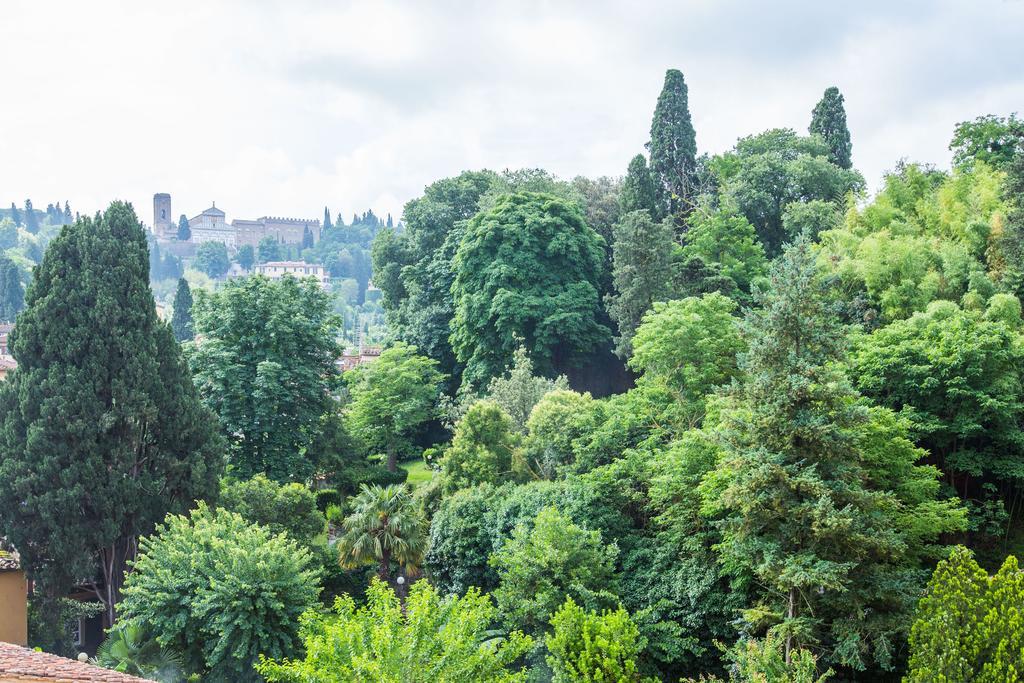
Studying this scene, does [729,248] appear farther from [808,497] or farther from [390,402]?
[808,497]

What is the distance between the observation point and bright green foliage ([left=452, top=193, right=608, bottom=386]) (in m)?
32.7

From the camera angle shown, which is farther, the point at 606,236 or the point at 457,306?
the point at 606,236

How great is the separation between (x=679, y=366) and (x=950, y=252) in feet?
25.3

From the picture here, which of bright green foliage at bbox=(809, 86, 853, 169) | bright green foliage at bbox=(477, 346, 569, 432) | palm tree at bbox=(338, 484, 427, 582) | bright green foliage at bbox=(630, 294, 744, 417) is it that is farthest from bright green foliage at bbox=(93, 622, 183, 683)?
bright green foliage at bbox=(809, 86, 853, 169)

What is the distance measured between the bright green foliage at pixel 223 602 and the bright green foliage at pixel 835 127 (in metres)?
37.5

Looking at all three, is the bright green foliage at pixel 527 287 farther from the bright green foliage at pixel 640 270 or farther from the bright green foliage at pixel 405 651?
the bright green foliage at pixel 405 651

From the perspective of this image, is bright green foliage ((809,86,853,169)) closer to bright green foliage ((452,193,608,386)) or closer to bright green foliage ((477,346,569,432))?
bright green foliage ((452,193,608,386))

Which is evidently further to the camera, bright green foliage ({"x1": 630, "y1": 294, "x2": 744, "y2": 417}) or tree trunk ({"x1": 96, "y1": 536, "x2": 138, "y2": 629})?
bright green foliage ({"x1": 630, "y1": 294, "x2": 744, "y2": 417})

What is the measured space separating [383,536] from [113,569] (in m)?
6.64

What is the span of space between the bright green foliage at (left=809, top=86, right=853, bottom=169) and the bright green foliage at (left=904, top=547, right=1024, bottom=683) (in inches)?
1383

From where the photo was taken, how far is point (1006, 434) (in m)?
18.9

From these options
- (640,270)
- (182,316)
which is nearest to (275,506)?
(640,270)

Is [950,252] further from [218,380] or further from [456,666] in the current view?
[218,380]

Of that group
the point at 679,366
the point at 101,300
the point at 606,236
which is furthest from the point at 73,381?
the point at 606,236
